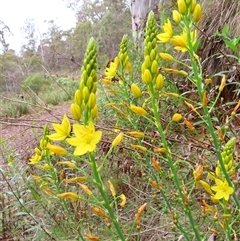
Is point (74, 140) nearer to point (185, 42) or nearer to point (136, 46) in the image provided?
point (185, 42)

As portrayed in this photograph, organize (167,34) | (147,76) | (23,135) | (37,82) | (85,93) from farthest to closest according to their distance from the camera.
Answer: (37,82)
(23,135)
(167,34)
(147,76)
(85,93)

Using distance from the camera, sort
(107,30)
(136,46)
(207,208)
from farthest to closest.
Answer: (107,30) < (136,46) < (207,208)

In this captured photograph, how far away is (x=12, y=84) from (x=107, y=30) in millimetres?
5770

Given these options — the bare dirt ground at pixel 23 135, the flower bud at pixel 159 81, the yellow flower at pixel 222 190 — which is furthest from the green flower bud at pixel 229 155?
the bare dirt ground at pixel 23 135

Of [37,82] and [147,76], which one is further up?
[147,76]

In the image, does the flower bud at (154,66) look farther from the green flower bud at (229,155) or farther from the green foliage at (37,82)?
the green foliage at (37,82)

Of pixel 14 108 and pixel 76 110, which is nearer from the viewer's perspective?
pixel 76 110

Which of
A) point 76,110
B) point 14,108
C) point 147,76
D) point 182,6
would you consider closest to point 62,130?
point 76,110

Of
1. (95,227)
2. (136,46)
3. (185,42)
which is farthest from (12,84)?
(185,42)

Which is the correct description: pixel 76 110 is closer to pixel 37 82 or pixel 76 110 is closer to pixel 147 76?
pixel 147 76

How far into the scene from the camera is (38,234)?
1.76 m

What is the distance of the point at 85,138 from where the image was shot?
0.70m

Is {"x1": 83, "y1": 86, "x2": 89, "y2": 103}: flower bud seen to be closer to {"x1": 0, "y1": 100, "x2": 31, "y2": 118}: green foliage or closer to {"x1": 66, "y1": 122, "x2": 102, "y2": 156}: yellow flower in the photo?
{"x1": 66, "y1": 122, "x2": 102, "y2": 156}: yellow flower

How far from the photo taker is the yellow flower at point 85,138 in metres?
0.69
